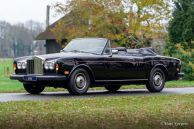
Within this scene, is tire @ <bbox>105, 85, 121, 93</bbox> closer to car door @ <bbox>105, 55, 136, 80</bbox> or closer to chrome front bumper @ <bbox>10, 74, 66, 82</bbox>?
car door @ <bbox>105, 55, 136, 80</bbox>

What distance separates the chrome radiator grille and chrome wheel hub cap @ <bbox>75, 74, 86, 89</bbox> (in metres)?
0.96

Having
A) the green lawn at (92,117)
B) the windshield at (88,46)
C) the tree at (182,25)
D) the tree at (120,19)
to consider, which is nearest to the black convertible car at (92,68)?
the windshield at (88,46)

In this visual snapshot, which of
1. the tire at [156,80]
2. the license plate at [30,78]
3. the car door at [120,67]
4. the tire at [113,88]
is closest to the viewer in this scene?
the license plate at [30,78]

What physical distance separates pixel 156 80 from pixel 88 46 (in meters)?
2.45

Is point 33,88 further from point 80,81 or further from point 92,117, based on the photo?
point 92,117

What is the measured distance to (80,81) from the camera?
13.9m

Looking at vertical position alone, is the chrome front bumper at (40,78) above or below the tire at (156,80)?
above

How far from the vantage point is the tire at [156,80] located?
15930mm

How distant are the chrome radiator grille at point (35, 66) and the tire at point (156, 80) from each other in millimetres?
3727

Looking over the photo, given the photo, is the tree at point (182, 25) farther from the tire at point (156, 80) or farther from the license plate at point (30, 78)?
the license plate at point (30, 78)

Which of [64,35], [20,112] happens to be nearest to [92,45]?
[20,112]

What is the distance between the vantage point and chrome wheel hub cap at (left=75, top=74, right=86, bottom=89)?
45.5 feet

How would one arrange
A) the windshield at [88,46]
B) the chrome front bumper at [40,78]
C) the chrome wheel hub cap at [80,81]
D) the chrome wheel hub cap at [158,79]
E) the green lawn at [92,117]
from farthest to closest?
the chrome wheel hub cap at [158,79] < the windshield at [88,46] < the chrome wheel hub cap at [80,81] < the chrome front bumper at [40,78] < the green lawn at [92,117]

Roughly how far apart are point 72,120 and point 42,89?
7.10 meters
